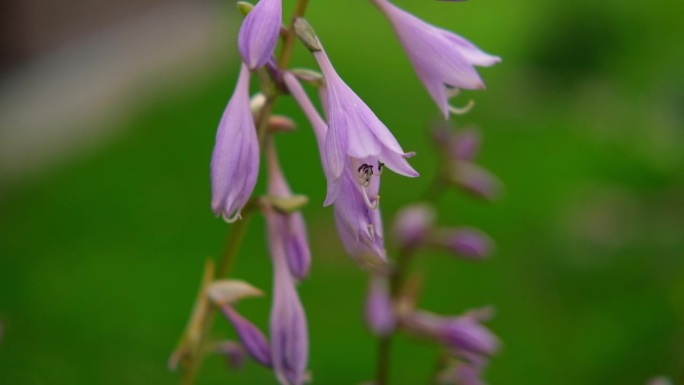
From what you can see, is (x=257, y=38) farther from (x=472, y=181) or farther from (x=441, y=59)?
(x=472, y=181)

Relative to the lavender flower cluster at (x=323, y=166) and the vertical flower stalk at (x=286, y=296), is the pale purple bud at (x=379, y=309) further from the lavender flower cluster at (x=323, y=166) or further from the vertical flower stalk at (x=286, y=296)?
the vertical flower stalk at (x=286, y=296)

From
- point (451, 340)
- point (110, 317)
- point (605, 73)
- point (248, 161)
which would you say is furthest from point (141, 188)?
point (248, 161)

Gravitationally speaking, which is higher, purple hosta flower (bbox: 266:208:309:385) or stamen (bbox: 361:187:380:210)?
stamen (bbox: 361:187:380:210)

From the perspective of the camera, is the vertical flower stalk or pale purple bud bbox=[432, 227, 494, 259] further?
pale purple bud bbox=[432, 227, 494, 259]

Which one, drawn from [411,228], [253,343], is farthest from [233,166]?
[411,228]

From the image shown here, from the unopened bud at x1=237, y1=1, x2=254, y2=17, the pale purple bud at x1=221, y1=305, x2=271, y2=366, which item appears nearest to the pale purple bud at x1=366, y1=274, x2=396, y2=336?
the pale purple bud at x1=221, y1=305, x2=271, y2=366

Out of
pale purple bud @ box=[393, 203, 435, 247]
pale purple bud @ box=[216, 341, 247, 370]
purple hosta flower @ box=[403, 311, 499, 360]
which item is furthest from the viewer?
pale purple bud @ box=[393, 203, 435, 247]

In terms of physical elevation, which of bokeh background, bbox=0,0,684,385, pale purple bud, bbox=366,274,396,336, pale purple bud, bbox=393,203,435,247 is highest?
pale purple bud, bbox=393,203,435,247

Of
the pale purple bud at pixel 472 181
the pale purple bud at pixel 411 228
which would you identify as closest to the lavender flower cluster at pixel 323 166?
the pale purple bud at pixel 411 228

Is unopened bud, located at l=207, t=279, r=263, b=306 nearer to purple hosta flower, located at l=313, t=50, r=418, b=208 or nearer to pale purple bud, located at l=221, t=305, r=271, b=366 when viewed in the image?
pale purple bud, located at l=221, t=305, r=271, b=366
